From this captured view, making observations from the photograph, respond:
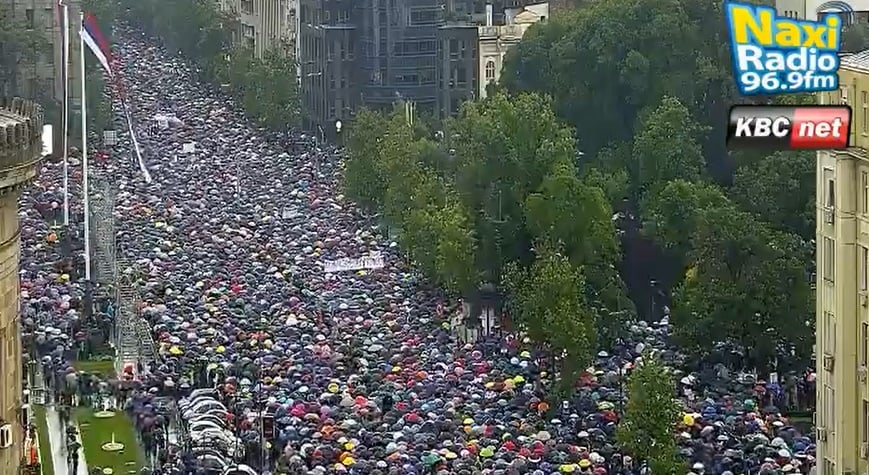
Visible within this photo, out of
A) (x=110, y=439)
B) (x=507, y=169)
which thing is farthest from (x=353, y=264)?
(x=110, y=439)

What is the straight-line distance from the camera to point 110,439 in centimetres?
7294

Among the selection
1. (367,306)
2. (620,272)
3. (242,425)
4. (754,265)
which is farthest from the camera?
(620,272)

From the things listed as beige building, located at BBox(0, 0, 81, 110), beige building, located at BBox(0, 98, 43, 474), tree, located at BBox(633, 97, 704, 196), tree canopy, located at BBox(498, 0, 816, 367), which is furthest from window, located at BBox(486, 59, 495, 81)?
beige building, located at BBox(0, 98, 43, 474)

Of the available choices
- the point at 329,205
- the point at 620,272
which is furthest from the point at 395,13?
the point at 620,272

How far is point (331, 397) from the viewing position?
2923 inches

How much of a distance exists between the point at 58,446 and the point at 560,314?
16536 millimetres

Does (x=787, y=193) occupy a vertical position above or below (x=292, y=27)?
below

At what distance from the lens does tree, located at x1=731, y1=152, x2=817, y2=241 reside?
8762 cm

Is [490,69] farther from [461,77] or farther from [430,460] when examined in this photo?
[430,460]

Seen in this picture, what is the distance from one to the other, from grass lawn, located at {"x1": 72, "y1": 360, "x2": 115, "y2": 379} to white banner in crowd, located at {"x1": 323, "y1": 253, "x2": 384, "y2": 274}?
54.1 feet

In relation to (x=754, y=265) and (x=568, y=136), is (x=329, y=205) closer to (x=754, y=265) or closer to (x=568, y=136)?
(x=568, y=136)

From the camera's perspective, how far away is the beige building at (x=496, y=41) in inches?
5448

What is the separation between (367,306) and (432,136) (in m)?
40.7

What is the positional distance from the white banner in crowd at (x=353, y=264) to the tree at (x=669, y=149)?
12.1m
